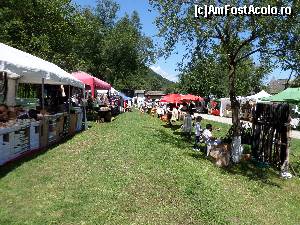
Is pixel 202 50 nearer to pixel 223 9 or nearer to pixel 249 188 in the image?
pixel 223 9

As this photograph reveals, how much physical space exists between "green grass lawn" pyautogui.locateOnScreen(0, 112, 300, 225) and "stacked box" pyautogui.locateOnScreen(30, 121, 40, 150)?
0.61 metres

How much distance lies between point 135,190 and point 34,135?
6175mm

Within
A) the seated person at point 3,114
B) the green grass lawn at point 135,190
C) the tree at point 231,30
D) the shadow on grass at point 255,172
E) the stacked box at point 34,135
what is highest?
Result: the tree at point 231,30

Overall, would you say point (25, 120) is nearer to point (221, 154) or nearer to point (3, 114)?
point (3, 114)

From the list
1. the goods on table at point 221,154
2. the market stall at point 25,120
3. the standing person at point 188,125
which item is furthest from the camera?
the standing person at point 188,125

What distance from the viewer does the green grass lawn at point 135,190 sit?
8.13 m

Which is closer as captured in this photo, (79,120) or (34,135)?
(34,135)

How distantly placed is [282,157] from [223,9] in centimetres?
590

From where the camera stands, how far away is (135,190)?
9539 mm

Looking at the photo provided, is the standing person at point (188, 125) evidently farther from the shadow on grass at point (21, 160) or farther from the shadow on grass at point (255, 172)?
the shadow on grass at point (21, 160)

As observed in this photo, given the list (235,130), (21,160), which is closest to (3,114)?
(21,160)

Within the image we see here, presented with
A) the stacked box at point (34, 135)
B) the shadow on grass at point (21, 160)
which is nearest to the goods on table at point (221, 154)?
the shadow on grass at point (21, 160)

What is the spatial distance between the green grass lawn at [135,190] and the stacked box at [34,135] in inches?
23.9

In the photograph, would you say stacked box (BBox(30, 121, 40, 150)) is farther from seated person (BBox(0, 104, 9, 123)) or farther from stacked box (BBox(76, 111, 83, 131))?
stacked box (BBox(76, 111, 83, 131))
